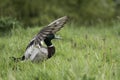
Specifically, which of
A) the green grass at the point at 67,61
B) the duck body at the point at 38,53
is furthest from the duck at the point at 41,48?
the green grass at the point at 67,61

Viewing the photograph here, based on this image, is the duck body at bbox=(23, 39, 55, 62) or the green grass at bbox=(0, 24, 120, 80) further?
the duck body at bbox=(23, 39, 55, 62)

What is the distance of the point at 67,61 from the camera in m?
5.44

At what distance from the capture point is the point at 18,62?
5449 millimetres

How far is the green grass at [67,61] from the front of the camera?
4520mm

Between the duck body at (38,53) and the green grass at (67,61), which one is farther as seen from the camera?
the duck body at (38,53)

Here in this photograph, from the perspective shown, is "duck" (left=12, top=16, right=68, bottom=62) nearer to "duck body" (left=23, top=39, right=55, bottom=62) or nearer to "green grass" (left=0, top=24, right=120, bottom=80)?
"duck body" (left=23, top=39, right=55, bottom=62)

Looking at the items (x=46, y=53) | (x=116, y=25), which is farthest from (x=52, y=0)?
(x=46, y=53)

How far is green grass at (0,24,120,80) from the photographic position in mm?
4520

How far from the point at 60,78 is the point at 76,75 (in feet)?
0.78

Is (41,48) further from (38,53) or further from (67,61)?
(67,61)

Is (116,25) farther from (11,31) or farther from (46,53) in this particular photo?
(46,53)

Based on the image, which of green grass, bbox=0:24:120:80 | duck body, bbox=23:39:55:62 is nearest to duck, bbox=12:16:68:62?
duck body, bbox=23:39:55:62

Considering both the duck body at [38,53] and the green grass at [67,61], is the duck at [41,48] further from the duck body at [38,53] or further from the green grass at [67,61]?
the green grass at [67,61]

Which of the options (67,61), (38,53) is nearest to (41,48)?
(38,53)
